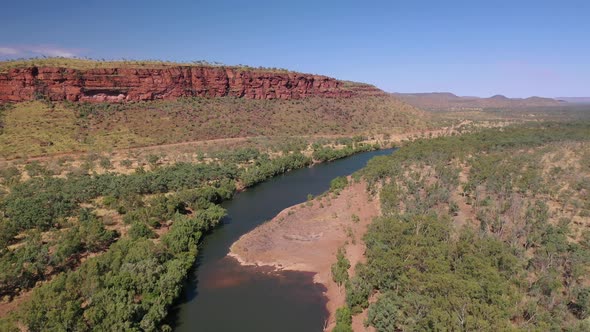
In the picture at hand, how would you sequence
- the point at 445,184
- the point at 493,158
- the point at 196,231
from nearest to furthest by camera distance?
the point at 196,231 < the point at 445,184 < the point at 493,158

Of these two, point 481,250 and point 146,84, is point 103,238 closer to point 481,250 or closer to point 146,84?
point 481,250

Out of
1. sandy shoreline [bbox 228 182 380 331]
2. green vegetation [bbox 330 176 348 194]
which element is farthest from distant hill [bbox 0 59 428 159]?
sandy shoreline [bbox 228 182 380 331]

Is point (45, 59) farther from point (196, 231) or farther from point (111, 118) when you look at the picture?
point (196, 231)

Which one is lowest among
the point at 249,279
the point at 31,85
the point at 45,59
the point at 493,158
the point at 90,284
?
the point at 249,279

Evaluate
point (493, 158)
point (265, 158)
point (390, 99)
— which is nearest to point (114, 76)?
point (265, 158)

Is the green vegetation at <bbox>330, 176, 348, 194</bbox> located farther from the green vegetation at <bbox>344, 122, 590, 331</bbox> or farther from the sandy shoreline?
the green vegetation at <bbox>344, 122, 590, 331</bbox>

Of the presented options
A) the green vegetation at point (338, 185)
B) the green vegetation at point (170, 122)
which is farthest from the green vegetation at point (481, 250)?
the green vegetation at point (170, 122)
